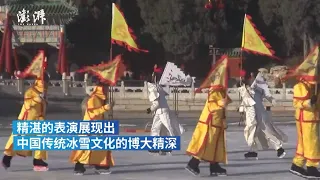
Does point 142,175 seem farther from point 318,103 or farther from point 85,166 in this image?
point 318,103

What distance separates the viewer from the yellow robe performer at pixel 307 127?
10734 mm

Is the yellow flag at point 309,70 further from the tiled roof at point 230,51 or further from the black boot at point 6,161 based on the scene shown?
the tiled roof at point 230,51

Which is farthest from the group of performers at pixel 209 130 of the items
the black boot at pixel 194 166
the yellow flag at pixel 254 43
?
the yellow flag at pixel 254 43

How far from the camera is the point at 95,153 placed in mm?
11125

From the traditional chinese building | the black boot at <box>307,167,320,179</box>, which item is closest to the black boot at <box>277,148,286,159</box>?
the black boot at <box>307,167,320,179</box>

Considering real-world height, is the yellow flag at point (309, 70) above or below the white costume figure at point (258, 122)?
above

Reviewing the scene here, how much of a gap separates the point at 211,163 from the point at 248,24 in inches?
139

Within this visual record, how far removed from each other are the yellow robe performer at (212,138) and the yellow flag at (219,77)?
72 millimetres

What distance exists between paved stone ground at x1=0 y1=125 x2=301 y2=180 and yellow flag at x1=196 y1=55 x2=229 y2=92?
1401 millimetres

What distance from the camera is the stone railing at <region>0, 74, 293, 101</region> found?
32.5 m

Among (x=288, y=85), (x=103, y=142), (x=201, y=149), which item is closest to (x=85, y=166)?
(x=103, y=142)

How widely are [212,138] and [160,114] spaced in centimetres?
296

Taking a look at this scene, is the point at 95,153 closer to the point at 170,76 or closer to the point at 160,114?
the point at 160,114

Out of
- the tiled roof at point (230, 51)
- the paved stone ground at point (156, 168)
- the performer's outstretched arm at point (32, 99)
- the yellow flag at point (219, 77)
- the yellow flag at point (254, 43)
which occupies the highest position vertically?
the tiled roof at point (230, 51)
